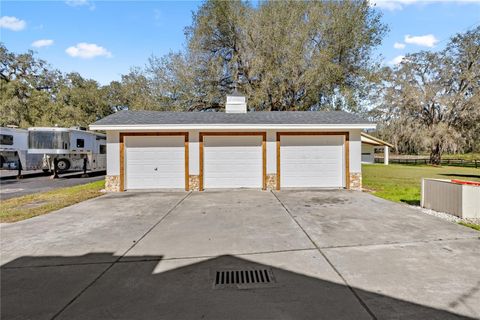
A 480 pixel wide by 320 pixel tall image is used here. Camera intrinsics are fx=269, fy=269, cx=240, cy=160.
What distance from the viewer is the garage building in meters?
11.5

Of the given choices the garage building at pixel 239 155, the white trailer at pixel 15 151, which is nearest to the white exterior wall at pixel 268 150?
the garage building at pixel 239 155

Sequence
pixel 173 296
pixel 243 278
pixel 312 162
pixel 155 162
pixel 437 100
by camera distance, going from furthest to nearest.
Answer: pixel 437 100
pixel 312 162
pixel 155 162
pixel 243 278
pixel 173 296

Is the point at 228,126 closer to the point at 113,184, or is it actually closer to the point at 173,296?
the point at 113,184

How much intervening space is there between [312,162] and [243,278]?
9.07 metres

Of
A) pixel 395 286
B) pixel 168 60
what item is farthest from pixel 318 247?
pixel 168 60

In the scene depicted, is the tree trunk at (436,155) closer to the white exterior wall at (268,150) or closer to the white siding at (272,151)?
the white exterior wall at (268,150)

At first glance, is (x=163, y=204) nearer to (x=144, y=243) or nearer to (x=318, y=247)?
(x=144, y=243)

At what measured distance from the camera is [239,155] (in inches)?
466

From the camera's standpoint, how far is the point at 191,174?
38.0 feet

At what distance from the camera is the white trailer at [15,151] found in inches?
746

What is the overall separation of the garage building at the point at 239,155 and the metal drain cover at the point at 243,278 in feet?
26.4

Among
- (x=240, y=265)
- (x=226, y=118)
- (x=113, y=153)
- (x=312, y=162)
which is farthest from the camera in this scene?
(x=226, y=118)

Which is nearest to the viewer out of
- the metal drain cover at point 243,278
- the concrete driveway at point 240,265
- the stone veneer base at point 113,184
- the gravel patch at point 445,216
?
the concrete driveway at point 240,265

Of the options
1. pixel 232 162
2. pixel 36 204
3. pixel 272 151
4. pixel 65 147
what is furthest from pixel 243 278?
pixel 65 147
